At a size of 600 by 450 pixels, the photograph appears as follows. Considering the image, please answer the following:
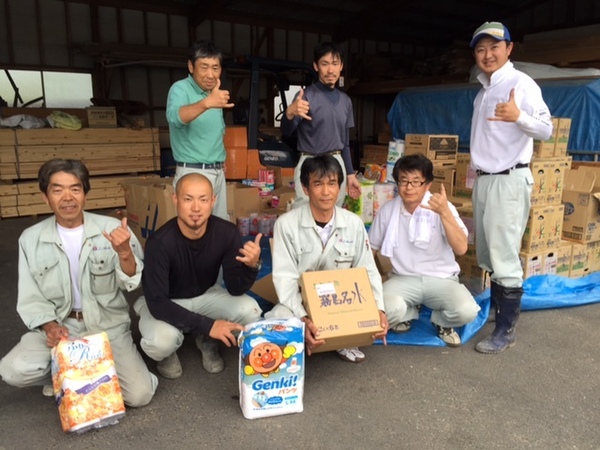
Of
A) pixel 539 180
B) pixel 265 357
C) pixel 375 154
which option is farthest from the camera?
pixel 375 154

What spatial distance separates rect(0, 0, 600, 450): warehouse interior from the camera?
225 cm

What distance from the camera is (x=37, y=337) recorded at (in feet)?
7.72

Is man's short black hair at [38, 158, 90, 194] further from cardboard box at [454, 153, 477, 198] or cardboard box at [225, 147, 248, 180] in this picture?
cardboard box at [225, 147, 248, 180]

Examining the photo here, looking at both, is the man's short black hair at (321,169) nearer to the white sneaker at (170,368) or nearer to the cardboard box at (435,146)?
the white sneaker at (170,368)

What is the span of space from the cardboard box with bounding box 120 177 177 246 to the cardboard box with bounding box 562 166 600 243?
133 inches

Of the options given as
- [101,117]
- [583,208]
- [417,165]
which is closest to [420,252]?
[417,165]

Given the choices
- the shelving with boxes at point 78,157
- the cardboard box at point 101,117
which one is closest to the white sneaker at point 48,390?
the shelving with boxes at point 78,157

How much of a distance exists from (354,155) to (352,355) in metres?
9.85

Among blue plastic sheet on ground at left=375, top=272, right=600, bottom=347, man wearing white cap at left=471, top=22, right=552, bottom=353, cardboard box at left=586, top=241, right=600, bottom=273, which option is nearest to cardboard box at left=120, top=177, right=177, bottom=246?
blue plastic sheet on ground at left=375, top=272, right=600, bottom=347

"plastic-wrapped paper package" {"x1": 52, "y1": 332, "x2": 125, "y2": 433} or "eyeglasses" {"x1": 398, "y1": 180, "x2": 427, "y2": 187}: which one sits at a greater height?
"eyeglasses" {"x1": 398, "y1": 180, "x2": 427, "y2": 187}

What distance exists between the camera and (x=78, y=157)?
757 cm

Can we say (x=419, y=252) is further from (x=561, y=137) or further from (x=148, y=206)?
(x=148, y=206)

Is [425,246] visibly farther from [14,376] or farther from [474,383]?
[14,376]

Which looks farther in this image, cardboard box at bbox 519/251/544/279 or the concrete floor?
cardboard box at bbox 519/251/544/279
